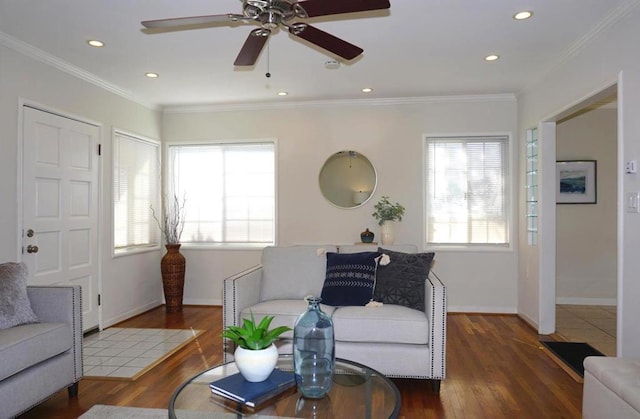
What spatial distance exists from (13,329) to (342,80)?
3386 mm

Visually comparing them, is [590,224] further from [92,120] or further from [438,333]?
[92,120]

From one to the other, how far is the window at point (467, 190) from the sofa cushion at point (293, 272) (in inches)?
74.0

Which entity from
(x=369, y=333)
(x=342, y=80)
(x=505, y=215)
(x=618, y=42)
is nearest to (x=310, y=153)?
(x=342, y=80)

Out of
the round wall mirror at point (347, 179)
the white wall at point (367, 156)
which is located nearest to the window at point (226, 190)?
the white wall at point (367, 156)

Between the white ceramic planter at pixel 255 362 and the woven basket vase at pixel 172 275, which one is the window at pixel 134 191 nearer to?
the woven basket vase at pixel 172 275

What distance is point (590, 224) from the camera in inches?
200

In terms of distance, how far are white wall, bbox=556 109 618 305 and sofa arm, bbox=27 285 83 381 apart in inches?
209

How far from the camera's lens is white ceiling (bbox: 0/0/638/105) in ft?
8.82

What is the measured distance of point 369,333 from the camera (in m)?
2.73

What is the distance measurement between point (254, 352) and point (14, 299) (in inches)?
67.2


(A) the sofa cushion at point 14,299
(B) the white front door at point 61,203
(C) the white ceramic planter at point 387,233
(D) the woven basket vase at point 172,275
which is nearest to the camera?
(A) the sofa cushion at point 14,299

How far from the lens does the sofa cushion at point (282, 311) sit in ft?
9.45

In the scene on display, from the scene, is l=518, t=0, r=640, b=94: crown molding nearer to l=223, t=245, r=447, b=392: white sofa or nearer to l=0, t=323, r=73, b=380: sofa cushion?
l=223, t=245, r=447, b=392: white sofa

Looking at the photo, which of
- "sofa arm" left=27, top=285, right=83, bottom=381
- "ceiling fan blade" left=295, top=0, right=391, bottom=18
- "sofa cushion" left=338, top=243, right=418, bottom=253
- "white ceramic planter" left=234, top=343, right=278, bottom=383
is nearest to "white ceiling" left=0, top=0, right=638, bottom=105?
"ceiling fan blade" left=295, top=0, right=391, bottom=18
